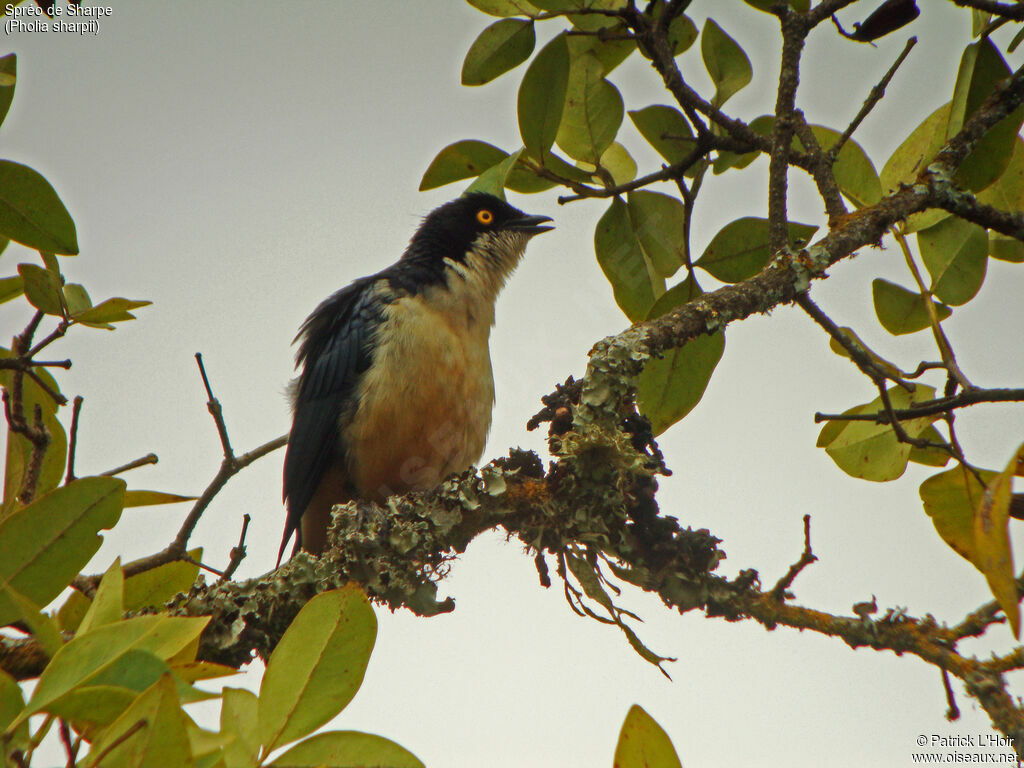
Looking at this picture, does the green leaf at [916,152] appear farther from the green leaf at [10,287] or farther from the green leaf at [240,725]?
the green leaf at [10,287]

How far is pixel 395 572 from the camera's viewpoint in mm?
2529

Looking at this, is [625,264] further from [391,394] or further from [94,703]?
[94,703]

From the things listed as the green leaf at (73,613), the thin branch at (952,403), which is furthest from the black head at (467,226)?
the thin branch at (952,403)

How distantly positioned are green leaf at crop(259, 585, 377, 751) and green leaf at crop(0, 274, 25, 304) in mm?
1911

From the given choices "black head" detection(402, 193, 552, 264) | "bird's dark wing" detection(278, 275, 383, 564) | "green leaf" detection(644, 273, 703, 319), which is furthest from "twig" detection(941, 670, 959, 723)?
"black head" detection(402, 193, 552, 264)

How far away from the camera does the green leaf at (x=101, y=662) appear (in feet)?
4.40

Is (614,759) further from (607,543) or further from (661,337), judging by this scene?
(661,337)

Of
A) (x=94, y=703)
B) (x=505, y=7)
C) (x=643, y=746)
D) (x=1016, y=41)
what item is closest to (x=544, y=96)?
(x=505, y=7)

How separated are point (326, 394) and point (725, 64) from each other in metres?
2.53

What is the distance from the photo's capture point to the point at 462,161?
3.00m

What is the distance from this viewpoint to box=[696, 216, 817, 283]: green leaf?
2979mm

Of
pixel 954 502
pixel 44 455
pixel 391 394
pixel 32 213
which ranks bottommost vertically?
pixel 954 502

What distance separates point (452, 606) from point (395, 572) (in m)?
0.22

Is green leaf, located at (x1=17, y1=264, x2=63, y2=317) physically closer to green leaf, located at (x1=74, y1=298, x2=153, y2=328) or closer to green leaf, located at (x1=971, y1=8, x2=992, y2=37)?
green leaf, located at (x1=74, y1=298, x2=153, y2=328)
